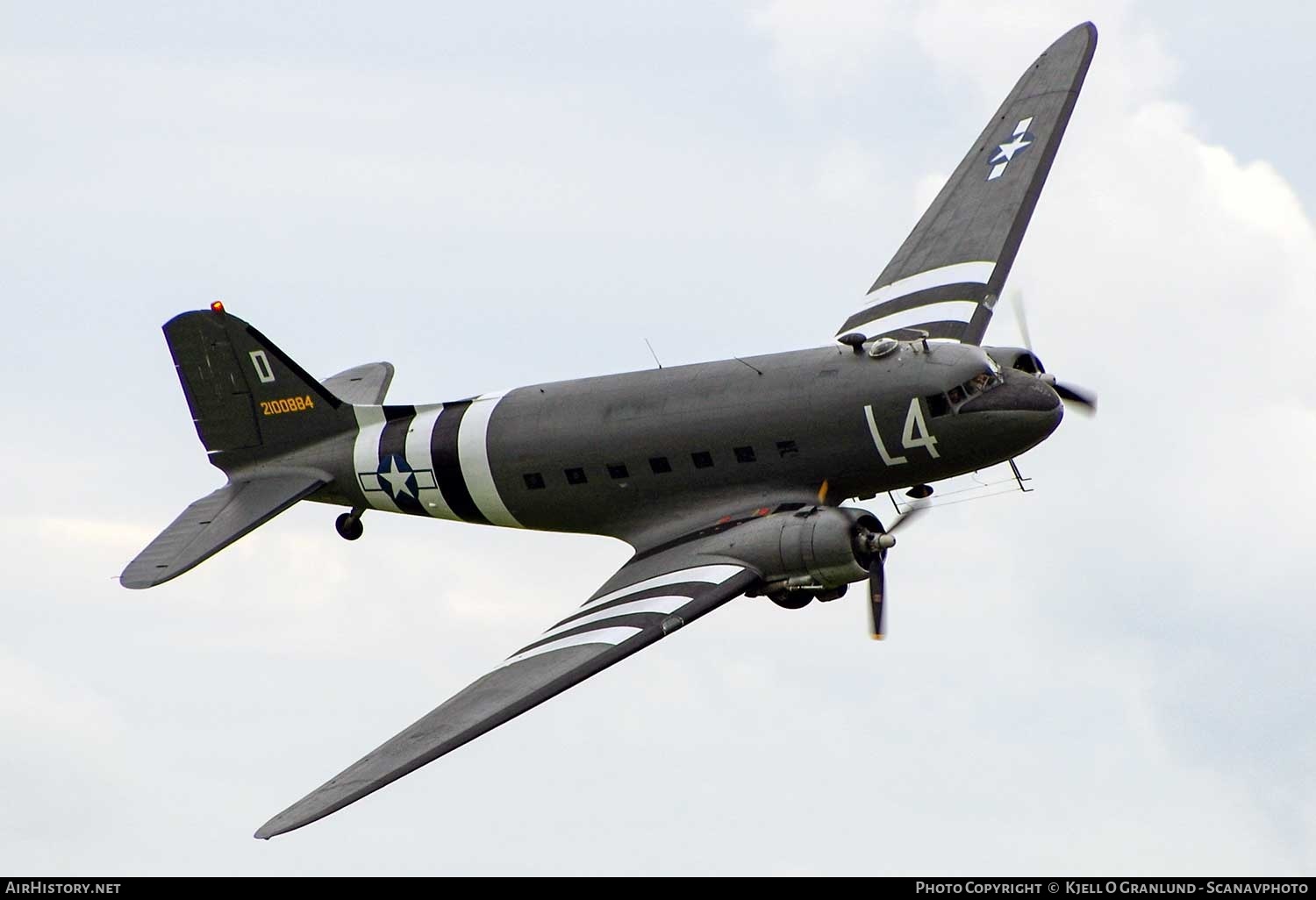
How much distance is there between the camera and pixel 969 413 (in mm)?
34906

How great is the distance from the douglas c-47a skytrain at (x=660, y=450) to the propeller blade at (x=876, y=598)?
0.15 feet

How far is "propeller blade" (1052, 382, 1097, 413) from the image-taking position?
124 feet

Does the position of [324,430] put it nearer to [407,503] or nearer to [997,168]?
[407,503]

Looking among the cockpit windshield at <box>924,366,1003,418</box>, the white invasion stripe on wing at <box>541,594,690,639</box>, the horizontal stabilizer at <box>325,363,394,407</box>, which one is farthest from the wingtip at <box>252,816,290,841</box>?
the horizontal stabilizer at <box>325,363,394,407</box>

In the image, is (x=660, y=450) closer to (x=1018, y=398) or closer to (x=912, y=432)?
(x=912, y=432)

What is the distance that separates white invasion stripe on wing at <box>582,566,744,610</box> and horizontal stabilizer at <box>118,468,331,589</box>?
25.0 feet

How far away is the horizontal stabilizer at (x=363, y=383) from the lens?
41906 mm

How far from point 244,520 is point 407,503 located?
121 inches

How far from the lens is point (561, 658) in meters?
32.6

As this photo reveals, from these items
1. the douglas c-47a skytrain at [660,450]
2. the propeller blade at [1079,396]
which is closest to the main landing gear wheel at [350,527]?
the douglas c-47a skytrain at [660,450]

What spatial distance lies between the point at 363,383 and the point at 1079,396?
1469 cm

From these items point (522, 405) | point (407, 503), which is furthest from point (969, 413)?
point (407, 503)

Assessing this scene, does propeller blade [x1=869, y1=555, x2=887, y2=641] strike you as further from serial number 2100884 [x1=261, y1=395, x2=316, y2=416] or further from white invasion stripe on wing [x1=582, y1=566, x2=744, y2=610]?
serial number 2100884 [x1=261, y1=395, x2=316, y2=416]

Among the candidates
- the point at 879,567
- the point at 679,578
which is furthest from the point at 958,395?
the point at 679,578
